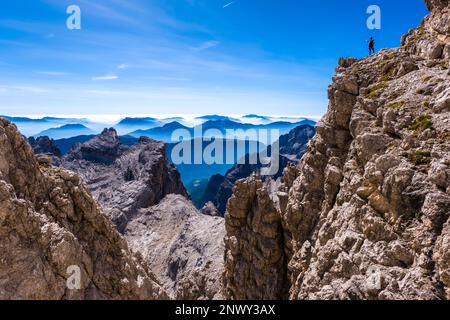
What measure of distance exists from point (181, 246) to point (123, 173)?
7525cm

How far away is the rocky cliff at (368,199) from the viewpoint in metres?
20.9

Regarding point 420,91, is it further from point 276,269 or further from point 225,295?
point 225,295

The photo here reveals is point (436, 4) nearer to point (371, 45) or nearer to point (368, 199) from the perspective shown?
point (371, 45)

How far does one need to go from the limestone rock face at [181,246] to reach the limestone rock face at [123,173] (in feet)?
25.7

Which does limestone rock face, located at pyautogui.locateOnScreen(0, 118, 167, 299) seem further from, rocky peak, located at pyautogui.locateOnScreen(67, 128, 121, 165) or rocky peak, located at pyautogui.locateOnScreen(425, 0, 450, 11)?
rocky peak, located at pyautogui.locateOnScreen(67, 128, 121, 165)

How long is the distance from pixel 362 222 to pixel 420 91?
13.1 m

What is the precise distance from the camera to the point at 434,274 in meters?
19.2

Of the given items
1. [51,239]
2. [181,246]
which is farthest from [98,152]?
[51,239]

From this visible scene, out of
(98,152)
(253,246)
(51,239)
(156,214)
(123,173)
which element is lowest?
(156,214)

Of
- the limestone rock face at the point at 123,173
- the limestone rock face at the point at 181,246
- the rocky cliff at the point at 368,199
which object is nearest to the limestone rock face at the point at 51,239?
the rocky cliff at the point at 368,199

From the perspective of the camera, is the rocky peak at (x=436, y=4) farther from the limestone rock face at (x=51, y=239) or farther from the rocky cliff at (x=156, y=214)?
the rocky cliff at (x=156, y=214)

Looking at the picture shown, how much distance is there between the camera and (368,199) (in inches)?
1050

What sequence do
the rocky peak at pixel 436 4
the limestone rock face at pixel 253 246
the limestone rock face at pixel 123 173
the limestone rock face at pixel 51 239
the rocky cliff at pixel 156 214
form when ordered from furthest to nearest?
the limestone rock face at pixel 123 173, the rocky cliff at pixel 156 214, the limestone rock face at pixel 253 246, the rocky peak at pixel 436 4, the limestone rock face at pixel 51 239
